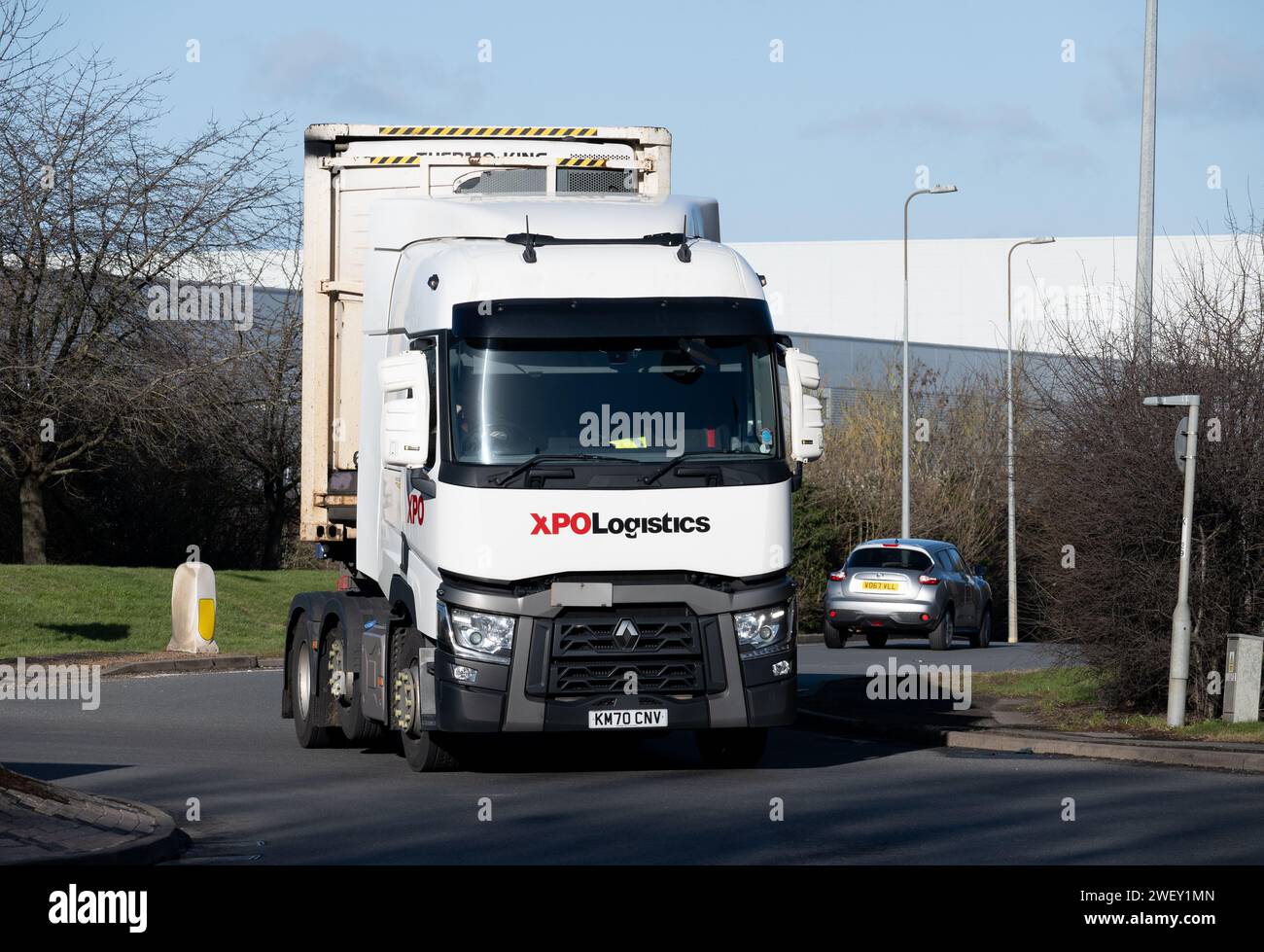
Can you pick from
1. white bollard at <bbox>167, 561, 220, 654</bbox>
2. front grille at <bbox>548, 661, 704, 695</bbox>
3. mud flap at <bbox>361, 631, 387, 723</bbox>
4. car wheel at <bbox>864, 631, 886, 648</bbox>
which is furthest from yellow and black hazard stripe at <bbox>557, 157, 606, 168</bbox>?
car wheel at <bbox>864, 631, 886, 648</bbox>

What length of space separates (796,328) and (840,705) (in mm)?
52227

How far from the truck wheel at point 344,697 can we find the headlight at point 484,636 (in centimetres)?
227

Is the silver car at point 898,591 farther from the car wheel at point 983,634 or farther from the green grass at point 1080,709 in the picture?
the green grass at point 1080,709

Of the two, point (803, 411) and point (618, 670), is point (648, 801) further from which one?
point (803, 411)

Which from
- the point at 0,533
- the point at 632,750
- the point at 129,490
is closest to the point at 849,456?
the point at 129,490

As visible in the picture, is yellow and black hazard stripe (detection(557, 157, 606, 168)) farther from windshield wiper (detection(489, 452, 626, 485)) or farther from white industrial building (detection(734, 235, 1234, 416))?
white industrial building (detection(734, 235, 1234, 416))

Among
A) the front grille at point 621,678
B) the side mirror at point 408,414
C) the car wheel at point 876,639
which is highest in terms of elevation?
the side mirror at point 408,414

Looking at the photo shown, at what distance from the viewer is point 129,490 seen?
3547 centimetres

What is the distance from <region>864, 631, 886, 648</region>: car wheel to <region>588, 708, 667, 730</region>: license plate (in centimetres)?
1928

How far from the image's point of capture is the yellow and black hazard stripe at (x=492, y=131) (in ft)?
48.3

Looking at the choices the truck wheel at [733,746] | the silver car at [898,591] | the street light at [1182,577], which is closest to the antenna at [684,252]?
the truck wheel at [733,746]

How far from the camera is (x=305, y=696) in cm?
1517
